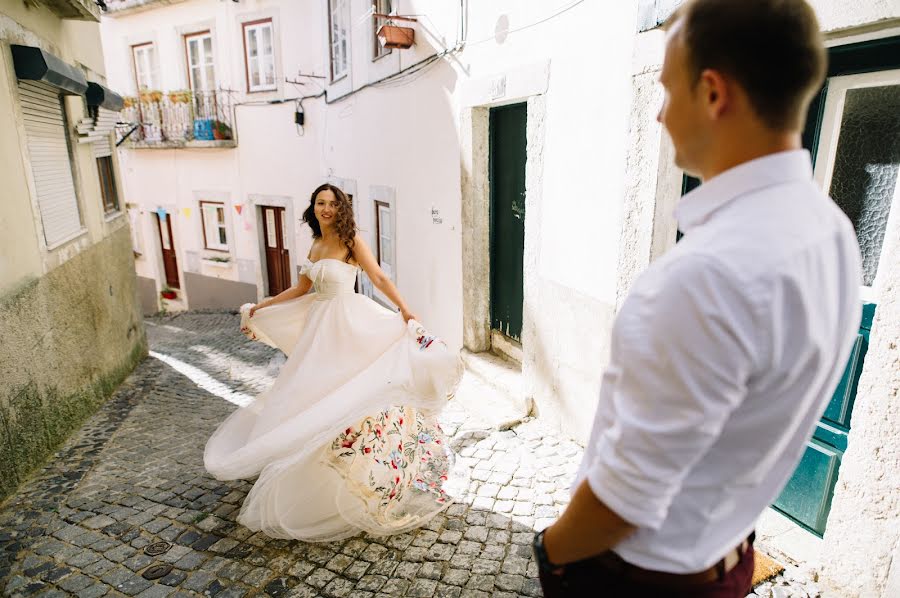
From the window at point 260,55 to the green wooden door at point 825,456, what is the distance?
12.6 metres

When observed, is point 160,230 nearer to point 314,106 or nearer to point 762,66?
point 314,106

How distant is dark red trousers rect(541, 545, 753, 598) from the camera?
1118mm

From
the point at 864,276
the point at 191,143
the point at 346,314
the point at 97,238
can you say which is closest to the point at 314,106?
the point at 191,143

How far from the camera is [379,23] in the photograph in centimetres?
779

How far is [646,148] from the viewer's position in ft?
11.3

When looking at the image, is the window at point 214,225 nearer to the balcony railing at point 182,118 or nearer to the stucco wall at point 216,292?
the stucco wall at point 216,292

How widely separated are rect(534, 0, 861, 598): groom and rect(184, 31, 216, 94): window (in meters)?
14.8

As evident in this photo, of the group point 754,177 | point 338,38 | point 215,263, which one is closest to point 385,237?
point 338,38

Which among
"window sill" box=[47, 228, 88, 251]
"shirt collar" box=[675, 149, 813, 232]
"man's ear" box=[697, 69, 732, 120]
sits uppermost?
"man's ear" box=[697, 69, 732, 120]

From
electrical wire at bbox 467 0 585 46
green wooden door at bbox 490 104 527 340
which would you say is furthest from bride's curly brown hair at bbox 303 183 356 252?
electrical wire at bbox 467 0 585 46

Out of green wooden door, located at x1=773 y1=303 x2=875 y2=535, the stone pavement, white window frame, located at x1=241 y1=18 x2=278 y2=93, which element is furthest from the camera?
white window frame, located at x1=241 y1=18 x2=278 y2=93

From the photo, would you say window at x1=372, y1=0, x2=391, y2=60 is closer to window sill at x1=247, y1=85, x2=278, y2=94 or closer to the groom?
window sill at x1=247, y1=85, x2=278, y2=94

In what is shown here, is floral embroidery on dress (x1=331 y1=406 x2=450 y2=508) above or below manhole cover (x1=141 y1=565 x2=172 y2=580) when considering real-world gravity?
above

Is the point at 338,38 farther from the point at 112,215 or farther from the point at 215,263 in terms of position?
the point at 215,263
